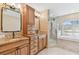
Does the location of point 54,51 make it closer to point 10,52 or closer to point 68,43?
point 68,43

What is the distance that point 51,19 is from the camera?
8.84ft

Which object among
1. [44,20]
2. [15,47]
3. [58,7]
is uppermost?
[58,7]

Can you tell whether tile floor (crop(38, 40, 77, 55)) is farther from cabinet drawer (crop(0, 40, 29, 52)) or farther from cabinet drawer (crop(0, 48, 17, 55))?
cabinet drawer (crop(0, 48, 17, 55))

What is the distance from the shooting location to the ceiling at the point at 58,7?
8.65 ft

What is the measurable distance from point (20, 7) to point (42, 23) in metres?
0.56

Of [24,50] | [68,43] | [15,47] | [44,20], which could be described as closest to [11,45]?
[15,47]

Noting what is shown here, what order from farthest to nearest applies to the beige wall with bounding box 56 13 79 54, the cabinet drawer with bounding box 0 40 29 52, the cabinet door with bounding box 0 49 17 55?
the beige wall with bounding box 56 13 79 54
the cabinet door with bounding box 0 49 17 55
the cabinet drawer with bounding box 0 40 29 52

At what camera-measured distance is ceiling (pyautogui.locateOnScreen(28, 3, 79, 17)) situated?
264 centimetres

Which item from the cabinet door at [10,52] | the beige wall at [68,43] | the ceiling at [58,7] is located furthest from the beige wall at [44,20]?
the cabinet door at [10,52]

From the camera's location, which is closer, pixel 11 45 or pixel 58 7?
pixel 11 45

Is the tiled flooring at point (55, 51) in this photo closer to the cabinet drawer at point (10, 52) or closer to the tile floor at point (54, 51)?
the tile floor at point (54, 51)

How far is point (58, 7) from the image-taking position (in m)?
2.69

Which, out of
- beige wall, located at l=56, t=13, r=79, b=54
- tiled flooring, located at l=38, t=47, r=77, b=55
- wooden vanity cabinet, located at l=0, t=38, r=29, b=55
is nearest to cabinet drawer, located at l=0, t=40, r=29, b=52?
wooden vanity cabinet, located at l=0, t=38, r=29, b=55
